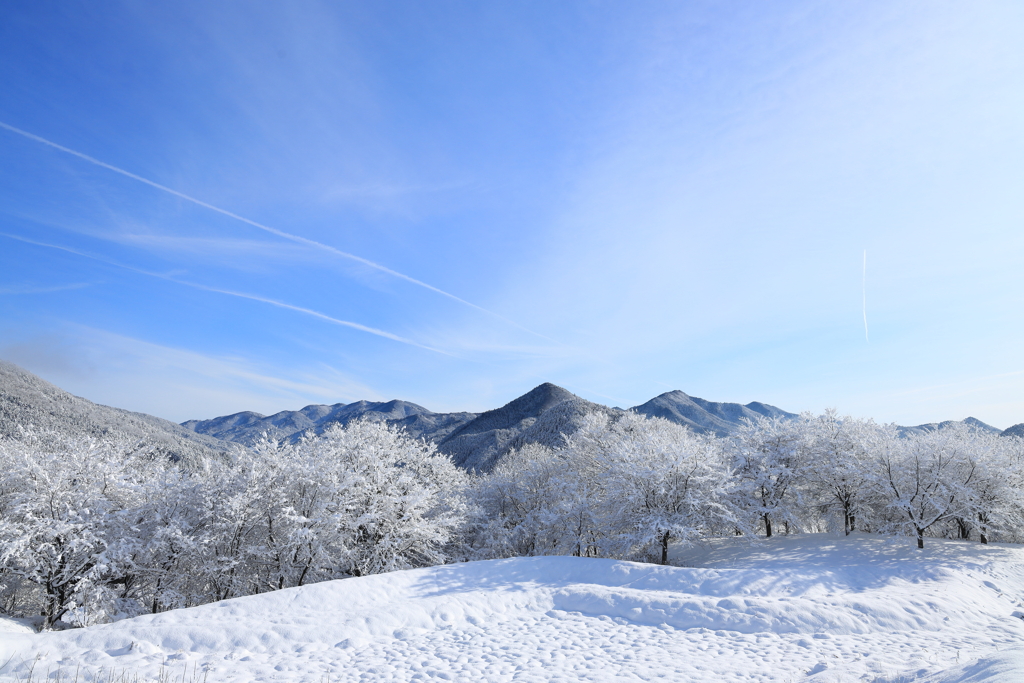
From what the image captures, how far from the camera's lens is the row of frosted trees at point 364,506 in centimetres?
1747

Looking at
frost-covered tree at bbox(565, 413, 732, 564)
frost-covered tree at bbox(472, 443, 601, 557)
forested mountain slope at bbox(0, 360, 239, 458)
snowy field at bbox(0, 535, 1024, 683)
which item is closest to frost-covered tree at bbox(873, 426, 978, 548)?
snowy field at bbox(0, 535, 1024, 683)

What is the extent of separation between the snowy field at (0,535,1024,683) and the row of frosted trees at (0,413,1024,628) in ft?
12.9

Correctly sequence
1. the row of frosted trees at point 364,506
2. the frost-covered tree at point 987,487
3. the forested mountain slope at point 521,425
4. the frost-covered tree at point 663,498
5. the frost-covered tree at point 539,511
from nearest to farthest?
the row of frosted trees at point 364,506, the frost-covered tree at point 663,498, the frost-covered tree at point 987,487, the frost-covered tree at point 539,511, the forested mountain slope at point 521,425

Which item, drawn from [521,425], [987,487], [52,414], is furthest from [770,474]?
[52,414]

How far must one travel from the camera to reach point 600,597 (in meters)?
13.9

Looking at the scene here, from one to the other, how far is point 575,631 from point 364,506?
13076 millimetres

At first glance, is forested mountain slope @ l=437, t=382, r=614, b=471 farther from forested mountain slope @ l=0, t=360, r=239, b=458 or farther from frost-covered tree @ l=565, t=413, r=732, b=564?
forested mountain slope @ l=0, t=360, r=239, b=458

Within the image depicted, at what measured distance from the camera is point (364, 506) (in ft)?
70.7

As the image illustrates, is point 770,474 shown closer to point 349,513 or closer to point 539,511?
point 539,511

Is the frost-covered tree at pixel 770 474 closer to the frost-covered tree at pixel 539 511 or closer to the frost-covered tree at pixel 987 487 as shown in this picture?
the frost-covered tree at pixel 987 487

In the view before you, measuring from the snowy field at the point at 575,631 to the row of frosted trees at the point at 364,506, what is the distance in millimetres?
3931

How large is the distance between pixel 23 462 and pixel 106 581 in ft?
20.8

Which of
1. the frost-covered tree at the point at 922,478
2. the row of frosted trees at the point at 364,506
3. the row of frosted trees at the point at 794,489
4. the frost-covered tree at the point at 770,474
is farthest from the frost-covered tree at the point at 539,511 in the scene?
the frost-covered tree at the point at 922,478

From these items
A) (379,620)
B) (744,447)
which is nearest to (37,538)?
(379,620)
